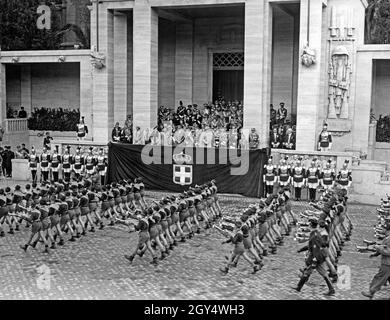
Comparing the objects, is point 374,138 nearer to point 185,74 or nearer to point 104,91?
point 185,74

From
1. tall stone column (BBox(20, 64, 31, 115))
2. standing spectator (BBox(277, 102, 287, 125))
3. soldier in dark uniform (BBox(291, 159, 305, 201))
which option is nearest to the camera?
soldier in dark uniform (BBox(291, 159, 305, 201))

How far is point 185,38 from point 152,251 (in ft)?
65.3

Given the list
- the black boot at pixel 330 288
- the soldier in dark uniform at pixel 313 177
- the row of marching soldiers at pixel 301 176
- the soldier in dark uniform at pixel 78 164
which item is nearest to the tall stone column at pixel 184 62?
the soldier in dark uniform at pixel 78 164

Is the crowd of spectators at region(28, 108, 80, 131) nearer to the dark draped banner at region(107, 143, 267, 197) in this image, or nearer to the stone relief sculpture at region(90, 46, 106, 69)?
the stone relief sculpture at region(90, 46, 106, 69)

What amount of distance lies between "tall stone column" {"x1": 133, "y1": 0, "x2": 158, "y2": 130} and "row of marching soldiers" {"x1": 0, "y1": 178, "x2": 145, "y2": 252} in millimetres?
8284

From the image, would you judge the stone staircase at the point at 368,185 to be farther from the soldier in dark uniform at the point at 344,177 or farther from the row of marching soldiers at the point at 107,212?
the row of marching soldiers at the point at 107,212

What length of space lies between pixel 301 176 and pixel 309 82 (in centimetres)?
492

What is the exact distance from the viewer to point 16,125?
3291 cm

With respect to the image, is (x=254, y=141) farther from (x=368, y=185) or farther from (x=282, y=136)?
(x=368, y=185)

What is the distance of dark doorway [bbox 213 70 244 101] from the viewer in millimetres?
31833

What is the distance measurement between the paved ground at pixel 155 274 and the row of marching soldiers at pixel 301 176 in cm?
504

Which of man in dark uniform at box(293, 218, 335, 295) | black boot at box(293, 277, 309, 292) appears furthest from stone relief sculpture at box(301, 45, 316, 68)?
black boot at box(293, 277, 309, 292)

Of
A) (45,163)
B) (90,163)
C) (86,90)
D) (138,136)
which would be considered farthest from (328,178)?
(86,90)

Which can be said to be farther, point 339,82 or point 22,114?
point 22,114
